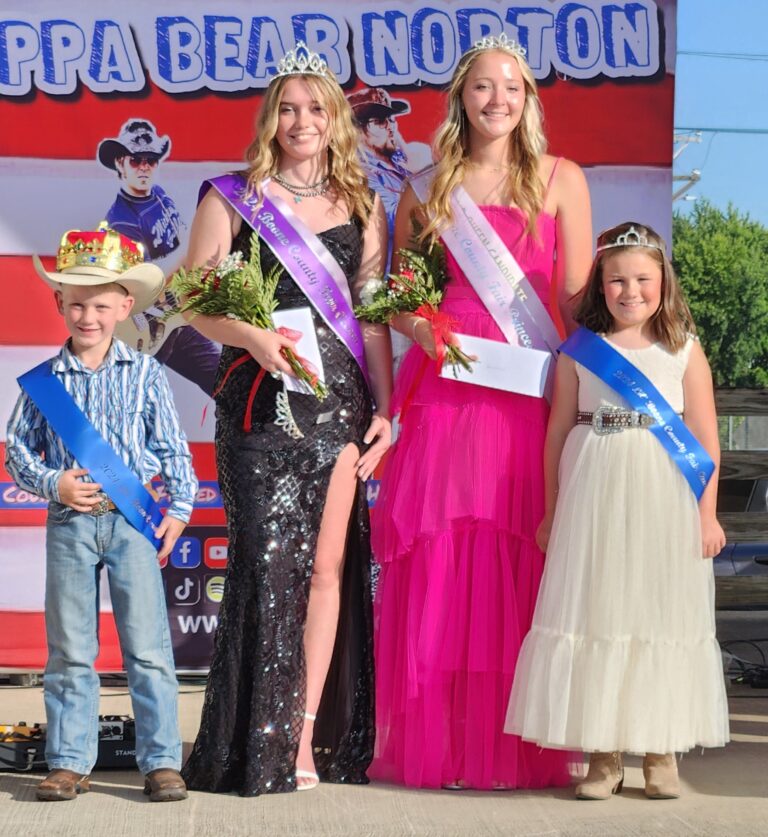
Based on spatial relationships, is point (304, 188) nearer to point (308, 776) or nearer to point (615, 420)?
point (615, 420)

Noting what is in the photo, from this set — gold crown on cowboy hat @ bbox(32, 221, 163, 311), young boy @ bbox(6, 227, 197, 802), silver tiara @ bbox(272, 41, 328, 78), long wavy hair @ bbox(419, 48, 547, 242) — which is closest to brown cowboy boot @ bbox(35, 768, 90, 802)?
young boy @ bbox(6, 227, 197, 802)

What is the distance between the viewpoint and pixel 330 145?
12.2ft

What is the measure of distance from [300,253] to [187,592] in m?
→ 2.18

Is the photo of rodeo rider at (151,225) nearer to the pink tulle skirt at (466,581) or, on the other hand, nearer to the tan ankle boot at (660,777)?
the pink tulle skirt at (466,581)

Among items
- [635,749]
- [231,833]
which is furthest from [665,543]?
[231,833]

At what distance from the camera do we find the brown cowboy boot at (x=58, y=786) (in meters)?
3.42

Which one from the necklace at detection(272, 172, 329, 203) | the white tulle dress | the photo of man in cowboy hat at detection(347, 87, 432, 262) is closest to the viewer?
the white tulle dress

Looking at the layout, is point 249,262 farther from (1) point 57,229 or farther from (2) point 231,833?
(1) point 57,229

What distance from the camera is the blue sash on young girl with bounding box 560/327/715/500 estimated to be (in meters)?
3.46

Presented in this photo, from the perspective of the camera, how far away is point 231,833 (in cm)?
314

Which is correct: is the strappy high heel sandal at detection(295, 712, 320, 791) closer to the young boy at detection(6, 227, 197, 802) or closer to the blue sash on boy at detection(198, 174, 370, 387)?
the young boy at detection(6, 227, 197, 802)

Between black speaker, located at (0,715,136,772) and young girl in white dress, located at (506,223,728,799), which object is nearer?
young girl in white dress, located at (506,223,728,799)

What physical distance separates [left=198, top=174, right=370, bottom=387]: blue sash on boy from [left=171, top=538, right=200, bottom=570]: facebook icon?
194 cm

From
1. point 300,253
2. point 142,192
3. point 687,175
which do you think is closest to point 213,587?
point 142,192
